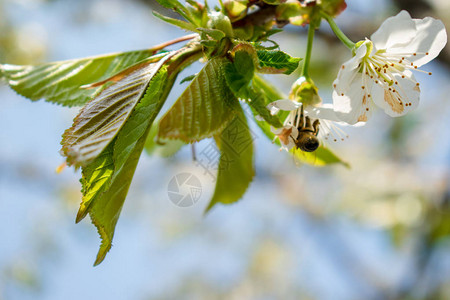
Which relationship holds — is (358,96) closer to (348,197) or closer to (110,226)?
(110,226)

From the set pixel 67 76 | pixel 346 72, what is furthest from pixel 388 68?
pixel 67 76

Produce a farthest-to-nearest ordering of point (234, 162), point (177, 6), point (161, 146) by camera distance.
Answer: point (161, 146), point (234, 162), point (177, 6)

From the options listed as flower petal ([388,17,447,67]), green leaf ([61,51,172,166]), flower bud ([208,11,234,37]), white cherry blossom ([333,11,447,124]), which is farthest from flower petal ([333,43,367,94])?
green leaf ([61,51,172,166])

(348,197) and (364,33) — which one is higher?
(364,33)

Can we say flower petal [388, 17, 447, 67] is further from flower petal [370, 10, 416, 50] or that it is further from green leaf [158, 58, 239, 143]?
green leaf [158, 58, 239, 143]

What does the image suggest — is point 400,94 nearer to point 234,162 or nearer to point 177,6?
point 234,162

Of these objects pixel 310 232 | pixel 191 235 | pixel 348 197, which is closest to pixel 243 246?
pixel 191 235

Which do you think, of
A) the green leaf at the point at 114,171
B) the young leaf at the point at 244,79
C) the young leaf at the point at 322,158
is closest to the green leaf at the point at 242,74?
the young leaf at the point at 244,79
